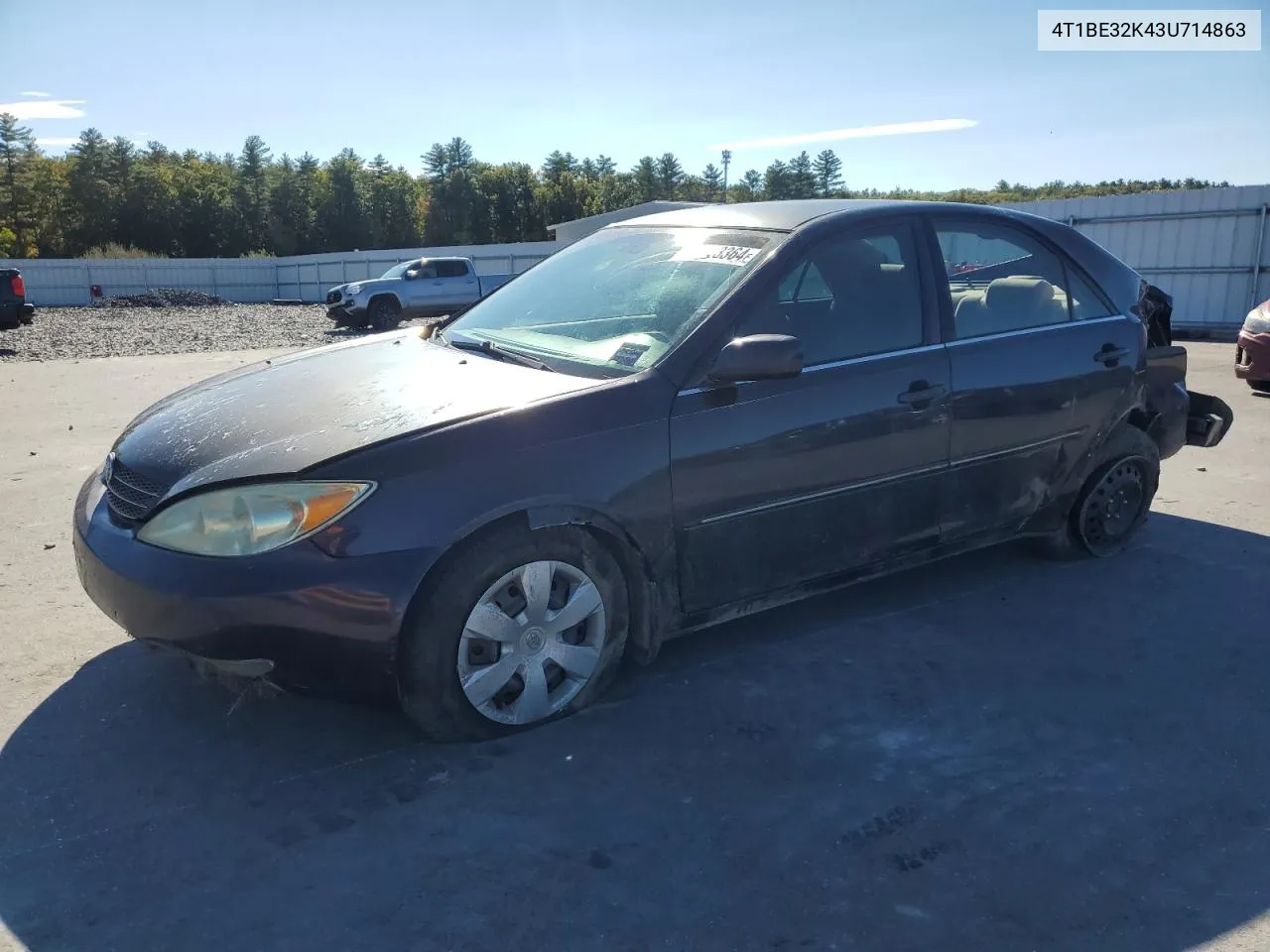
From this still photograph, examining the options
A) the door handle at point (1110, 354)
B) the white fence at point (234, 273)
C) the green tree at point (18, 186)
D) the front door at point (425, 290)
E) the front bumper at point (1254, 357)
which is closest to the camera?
the door handle at point (1110, 354)

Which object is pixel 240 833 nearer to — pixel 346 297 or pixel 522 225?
pixel 346 297

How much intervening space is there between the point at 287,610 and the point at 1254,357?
10.2 meters

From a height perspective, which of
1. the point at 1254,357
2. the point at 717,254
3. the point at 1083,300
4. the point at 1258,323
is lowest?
the point at 1254,357

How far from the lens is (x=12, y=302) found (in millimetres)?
19219

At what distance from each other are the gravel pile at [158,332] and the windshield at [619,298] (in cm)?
1366

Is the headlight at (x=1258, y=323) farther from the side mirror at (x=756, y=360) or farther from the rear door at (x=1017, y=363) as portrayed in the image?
the side mirror at (x=756, y=360)

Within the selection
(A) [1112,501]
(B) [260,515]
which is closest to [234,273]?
(A) [1112,501]

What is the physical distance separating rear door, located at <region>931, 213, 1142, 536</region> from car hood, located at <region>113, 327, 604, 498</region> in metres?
1.68

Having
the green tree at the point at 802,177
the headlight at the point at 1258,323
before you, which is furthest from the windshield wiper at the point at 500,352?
the green tree at the point at 802,177

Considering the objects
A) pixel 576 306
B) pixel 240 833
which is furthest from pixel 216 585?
pixel 576 306

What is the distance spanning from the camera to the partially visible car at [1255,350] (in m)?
9.73

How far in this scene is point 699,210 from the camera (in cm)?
438

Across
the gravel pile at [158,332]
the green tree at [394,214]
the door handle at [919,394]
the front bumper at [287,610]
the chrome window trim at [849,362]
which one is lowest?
the gravel pile at [158,332]

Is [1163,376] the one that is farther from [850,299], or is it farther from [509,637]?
[509,637]
